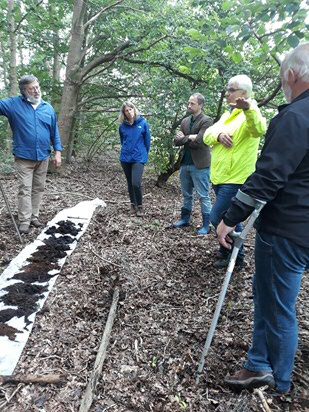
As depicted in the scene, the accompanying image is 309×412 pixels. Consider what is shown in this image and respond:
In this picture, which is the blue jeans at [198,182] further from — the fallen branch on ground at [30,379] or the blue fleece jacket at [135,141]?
the fallen branch on ground at [30,379]

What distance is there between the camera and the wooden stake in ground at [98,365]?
1.96 meters

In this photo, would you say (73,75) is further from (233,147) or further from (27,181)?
(233,147)

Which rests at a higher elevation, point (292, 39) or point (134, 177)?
point (292, 39)

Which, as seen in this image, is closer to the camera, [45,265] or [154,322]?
[154,322]

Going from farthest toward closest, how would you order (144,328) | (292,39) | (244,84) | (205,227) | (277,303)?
(205,227), (244,84), (144,328), (292,39), (277,303)

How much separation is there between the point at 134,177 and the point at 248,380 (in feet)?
13.0

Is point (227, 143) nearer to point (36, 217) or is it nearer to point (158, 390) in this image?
point (158, 390)

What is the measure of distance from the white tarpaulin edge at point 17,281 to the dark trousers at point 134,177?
0.83 metres

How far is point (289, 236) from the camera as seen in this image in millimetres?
1730

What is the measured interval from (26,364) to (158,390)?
1010 millimetres

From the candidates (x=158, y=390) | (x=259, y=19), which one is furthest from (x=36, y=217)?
(x=259, y=19)

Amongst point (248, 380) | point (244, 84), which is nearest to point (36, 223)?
point (244, 84)

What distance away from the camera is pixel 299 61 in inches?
65.9

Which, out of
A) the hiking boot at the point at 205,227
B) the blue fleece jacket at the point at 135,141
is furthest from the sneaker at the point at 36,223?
the hiking boot at the point at 205,227
